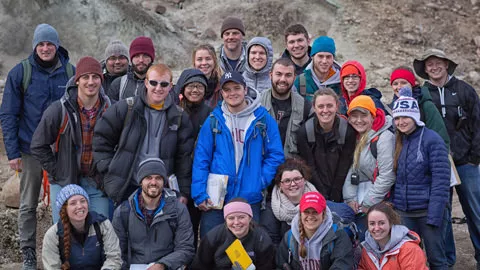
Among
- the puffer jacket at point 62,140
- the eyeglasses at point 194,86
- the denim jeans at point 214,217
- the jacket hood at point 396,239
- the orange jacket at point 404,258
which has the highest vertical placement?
the eyeglasses at point 194,86

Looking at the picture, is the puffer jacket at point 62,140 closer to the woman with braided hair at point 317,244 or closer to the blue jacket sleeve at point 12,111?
the blue jacket sleeve at point 12,111

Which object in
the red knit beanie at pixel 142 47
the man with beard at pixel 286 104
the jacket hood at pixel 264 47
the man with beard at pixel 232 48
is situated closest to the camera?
the man with beard at pixel 286 104

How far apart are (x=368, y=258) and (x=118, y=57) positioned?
3.94 m

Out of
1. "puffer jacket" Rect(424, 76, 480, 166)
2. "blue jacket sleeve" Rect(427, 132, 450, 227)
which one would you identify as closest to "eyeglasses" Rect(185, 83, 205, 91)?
"blue jacket sleeve" Rect(427, 132, 450, 227)

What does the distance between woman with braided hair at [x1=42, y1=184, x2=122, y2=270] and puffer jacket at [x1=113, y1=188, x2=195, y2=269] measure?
0.17m

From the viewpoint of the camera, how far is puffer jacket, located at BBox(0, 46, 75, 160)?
770 cm

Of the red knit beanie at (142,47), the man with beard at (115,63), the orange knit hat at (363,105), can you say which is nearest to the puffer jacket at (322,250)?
the orange knit hat at (363,105)

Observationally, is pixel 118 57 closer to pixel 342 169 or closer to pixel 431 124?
pixel 342 169

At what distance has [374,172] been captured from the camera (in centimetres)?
720

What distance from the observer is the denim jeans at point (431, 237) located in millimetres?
7055

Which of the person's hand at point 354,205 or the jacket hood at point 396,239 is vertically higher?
the person's hand at point 354,205

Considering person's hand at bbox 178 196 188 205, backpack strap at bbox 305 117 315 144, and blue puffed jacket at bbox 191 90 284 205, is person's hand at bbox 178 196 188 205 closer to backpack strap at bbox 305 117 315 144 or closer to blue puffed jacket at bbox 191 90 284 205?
blue puffed jacket at bbox 191 90 284 205

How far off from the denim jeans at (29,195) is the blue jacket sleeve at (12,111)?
20cm

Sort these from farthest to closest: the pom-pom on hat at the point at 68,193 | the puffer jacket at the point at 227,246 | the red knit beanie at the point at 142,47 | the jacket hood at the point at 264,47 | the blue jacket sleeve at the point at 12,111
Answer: the jacket hood at the point at 264,47 < the red knit beanie at the point at 142,47 < the blue jacket sleeve at the point at 12,111 < the puffer jacket at the point at 227,246 < the pom-pom on hat at the point at 68,193
